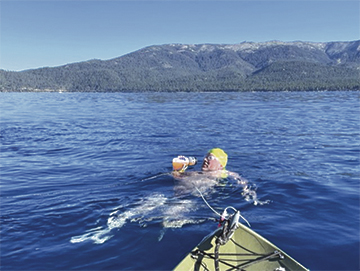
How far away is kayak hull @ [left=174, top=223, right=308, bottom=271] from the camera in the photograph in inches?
251

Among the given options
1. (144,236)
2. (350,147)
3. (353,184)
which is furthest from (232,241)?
(350,147)

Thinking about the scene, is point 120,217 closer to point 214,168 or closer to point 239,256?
point 239,256

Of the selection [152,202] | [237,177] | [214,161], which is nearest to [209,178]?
[214,161]

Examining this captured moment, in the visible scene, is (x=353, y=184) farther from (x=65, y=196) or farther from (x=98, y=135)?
(x=98, y=135)

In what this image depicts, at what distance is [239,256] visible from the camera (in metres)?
6.84

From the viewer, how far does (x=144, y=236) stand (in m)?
8.70

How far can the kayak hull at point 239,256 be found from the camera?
6371 mm

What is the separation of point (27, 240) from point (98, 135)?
18.9 metres

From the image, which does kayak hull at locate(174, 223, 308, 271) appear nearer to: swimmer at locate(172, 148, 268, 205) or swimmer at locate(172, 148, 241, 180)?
swimmer at locate(172, 148, 268, 205)

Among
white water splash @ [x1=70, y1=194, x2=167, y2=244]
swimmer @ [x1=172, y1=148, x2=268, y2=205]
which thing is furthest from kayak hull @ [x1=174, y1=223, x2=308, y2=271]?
swimmer @ [x1=172, y1=148, x2=268, y2=205]

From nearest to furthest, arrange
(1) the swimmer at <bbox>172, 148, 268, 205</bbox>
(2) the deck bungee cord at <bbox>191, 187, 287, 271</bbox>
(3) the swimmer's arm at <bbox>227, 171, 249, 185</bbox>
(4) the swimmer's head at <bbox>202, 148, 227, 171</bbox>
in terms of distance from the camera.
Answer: (2) the deck bungee cord at <bbox>191, 187, 287, 271</bbox>
(1) the swimmer at <bbox>172, 148, 268, 205</bbox>
(3) the swimmer's arm at <bbox>227, 171, 249, 185</bbox>
(4) the swimmer's head at <bbox>202, 148, 227, 171</bbox>

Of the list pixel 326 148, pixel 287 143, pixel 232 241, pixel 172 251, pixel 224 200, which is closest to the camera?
pixel 232 241

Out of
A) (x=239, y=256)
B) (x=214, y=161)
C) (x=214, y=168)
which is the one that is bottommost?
(x=239, y=256)

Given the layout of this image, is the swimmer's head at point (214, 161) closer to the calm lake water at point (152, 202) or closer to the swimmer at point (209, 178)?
the swimmer at point (209, 178)
